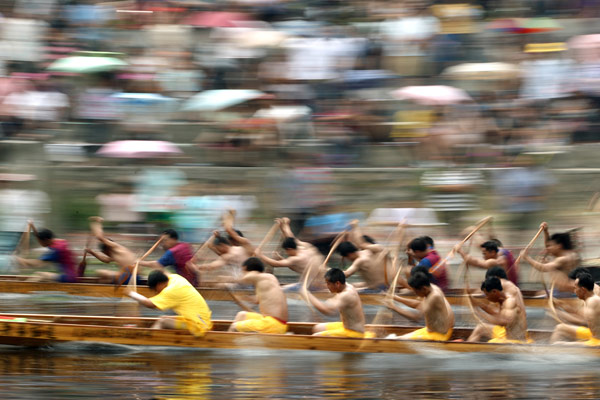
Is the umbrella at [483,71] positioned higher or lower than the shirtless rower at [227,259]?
higher

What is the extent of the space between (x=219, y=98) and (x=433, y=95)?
2.98 metres

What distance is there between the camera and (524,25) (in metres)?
16.4

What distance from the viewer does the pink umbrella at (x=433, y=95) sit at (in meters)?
15.6

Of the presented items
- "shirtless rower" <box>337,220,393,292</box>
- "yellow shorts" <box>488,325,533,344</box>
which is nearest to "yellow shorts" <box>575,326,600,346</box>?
"yellow shorts" <box>488,325,533,344</box>

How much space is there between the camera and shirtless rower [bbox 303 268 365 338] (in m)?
12.0

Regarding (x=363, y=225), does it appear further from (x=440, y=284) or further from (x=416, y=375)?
(x=416, y=375)

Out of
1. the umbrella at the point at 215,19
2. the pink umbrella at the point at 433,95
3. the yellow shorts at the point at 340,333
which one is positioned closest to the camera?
the yellow shorts at the point at 340,333

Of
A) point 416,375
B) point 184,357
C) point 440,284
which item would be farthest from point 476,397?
point 440,284

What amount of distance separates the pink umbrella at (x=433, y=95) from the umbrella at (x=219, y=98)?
1.95 metres

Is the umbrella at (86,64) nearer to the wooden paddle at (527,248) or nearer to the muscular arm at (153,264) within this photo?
the muscular arm at (153,264)

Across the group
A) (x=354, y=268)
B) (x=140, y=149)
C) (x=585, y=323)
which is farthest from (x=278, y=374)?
(x=140, y=149)

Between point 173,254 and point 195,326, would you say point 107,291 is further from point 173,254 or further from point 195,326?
point 195,326

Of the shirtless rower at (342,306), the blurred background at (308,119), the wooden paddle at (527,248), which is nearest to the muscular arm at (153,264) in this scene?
the blurred background at (308,119)

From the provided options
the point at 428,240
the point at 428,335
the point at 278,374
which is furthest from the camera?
the point at 428,240
